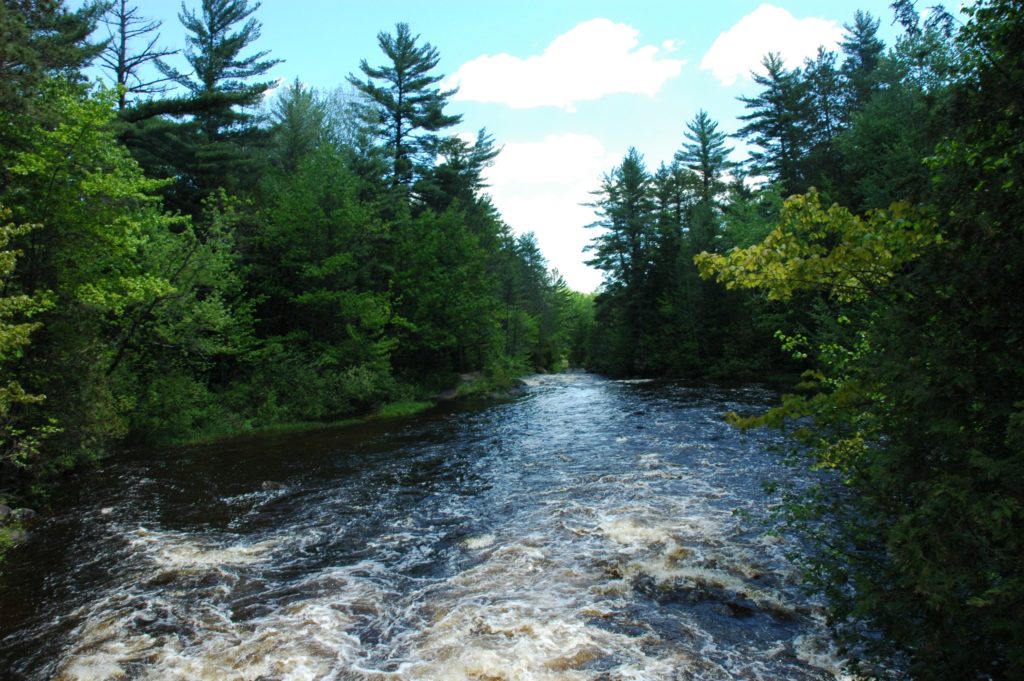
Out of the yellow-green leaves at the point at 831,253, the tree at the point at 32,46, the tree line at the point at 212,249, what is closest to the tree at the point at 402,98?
the tree line at the point at 212,249

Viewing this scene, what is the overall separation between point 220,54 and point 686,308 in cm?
3329

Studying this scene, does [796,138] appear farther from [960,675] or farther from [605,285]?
[960,675]

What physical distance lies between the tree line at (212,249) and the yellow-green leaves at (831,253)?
7.95 meters

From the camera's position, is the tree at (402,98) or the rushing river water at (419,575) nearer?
the rushing river water at (419,575)

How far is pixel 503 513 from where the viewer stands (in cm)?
943

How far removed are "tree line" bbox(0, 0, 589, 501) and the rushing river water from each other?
2.19 meters

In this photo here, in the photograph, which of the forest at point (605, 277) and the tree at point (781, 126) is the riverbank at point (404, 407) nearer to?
the forest at point (605, 277)

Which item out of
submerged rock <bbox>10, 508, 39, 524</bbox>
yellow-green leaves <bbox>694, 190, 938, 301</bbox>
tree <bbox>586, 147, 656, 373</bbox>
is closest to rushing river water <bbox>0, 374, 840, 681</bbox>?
submerged rock <bbox>10, 508, 39, 524</bbox>

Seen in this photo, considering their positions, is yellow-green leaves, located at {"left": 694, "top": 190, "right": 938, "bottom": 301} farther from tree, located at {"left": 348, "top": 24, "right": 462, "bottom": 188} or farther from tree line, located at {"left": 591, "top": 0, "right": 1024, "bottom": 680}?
tree, located at {"left": 348, "top": 24, "right": 462, "bottom": 188}

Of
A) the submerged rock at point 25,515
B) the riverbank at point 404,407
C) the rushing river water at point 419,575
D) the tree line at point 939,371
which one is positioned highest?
the tree line at point 939,371

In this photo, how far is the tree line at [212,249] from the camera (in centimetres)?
1059

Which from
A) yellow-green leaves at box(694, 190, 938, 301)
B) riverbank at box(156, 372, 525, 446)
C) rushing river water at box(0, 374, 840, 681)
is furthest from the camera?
riverbank at box(156, 372, 525, 446)

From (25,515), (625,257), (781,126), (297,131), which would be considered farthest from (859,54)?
(25,515)

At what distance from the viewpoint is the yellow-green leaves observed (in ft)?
12.3
